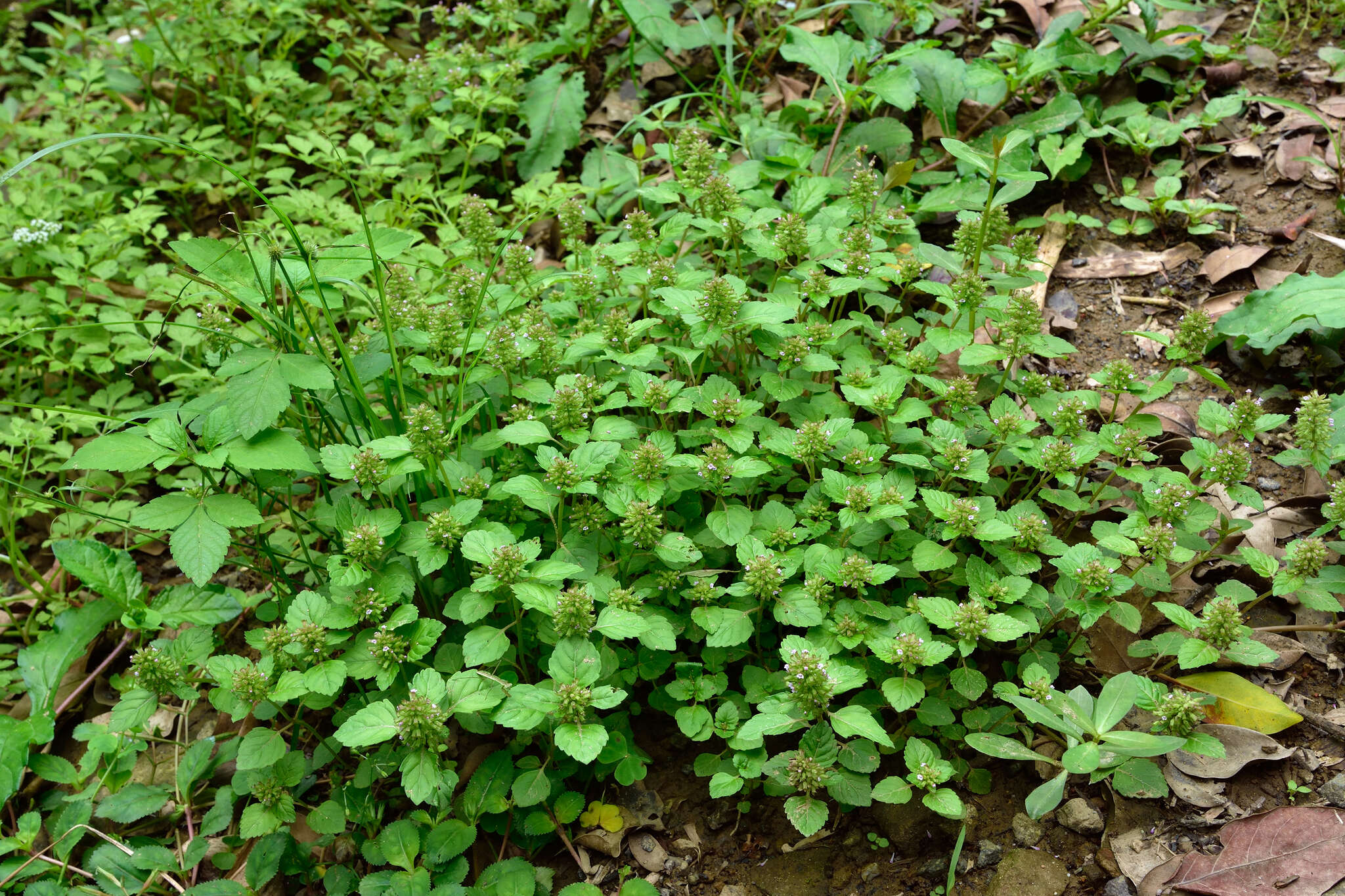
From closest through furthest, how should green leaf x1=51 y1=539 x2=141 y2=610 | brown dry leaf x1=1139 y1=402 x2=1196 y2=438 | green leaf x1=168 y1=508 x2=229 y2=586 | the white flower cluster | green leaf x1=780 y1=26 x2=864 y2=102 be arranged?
green leaf x1=168 y1=508 x2=229 y2=586
green leaf x1=51 y1=539 x2=141 y2=610
brown dry leaf x1=1139 y1=402 x2=1196 y2=438
green leaf x1=780 y1=26 x2=864 y2=102
the white flower cluster

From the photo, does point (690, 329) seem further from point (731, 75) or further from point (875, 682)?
point (731, 75)

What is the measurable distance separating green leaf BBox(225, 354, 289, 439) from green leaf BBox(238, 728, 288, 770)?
2.84 ft

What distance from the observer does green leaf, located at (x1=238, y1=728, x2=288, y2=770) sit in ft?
8.34

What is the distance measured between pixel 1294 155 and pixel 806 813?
348 cm

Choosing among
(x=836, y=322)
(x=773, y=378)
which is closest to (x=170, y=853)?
(x=773, y=378)

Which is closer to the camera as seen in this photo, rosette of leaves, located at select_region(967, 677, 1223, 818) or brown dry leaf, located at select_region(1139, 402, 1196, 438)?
rosette of leaves, located at select_region(967, 677, 1223, 818)

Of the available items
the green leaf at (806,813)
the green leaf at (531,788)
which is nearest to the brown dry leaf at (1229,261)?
the green leaf at (806,813)

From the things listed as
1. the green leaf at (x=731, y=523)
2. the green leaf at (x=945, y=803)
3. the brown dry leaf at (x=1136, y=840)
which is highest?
the green leaf at (x=731, y=523)

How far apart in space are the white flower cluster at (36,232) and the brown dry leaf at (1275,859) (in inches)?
199

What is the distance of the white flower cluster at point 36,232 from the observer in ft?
13.8

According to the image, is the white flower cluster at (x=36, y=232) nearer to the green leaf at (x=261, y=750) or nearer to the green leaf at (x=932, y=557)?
the green leaf at (x=261, y=750)

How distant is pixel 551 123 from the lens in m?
4.70

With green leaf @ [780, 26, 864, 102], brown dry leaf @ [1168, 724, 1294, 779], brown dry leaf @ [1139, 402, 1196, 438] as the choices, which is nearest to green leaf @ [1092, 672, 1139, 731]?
brown dry leaf @ [1168, 724, 1294, 779]

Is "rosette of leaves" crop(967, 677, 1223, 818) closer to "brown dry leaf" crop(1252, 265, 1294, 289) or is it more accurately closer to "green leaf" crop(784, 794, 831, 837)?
"green leaf" crop(784, 794, 831, 837)
